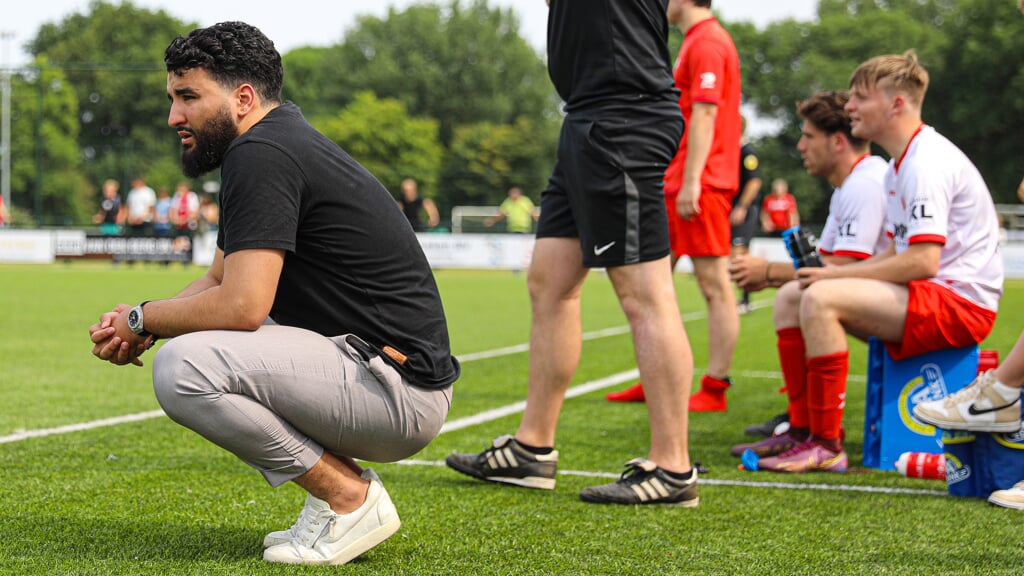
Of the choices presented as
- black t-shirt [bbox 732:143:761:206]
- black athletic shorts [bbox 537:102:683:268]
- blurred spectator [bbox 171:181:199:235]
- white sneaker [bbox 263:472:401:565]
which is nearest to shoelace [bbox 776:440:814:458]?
black athletic shorts [bbox 537:102:683:268]

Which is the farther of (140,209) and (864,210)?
(140,209)

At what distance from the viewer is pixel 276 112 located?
2.98 m

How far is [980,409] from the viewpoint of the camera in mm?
3990

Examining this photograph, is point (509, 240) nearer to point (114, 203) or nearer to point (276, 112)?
point (114, 203)

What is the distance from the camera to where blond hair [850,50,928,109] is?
182 inches

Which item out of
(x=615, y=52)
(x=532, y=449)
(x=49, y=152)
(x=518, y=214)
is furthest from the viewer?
(x=49, y=152)

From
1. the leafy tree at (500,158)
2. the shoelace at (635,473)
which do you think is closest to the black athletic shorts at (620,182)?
the shoelace at (635,473)

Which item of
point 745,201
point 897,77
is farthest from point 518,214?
point 897,77

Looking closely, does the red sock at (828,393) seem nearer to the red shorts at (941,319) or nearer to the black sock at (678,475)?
the red shorts at (941,319)

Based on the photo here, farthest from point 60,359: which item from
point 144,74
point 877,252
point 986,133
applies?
point 144,74

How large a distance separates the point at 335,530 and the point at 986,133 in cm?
5992

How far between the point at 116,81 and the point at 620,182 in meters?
76.9

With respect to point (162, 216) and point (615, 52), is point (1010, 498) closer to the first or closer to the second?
point (615, 52)

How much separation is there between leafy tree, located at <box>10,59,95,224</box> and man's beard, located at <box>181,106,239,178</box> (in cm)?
6391
